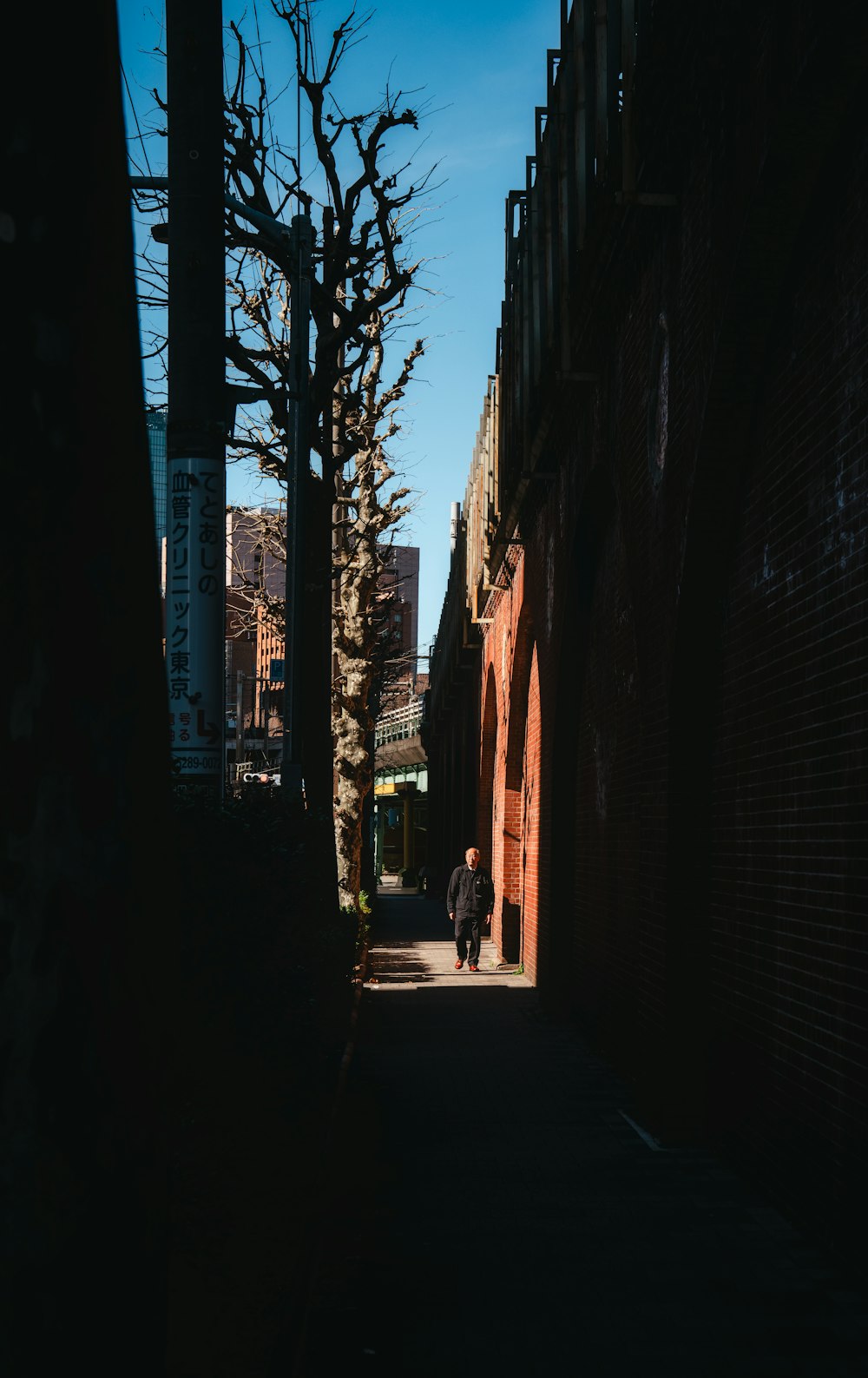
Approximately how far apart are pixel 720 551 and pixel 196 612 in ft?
10.1

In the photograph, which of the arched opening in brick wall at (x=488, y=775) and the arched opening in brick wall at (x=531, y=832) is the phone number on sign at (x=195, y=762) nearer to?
the arched opening in brick wall at (x=531, y=832)

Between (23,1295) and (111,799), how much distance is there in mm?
718

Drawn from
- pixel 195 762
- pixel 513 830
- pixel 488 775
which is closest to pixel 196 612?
pixel 195 762

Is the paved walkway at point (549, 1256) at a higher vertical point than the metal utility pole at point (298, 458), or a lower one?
lower

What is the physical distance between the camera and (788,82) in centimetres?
605

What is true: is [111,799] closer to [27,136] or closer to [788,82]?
[27,136]

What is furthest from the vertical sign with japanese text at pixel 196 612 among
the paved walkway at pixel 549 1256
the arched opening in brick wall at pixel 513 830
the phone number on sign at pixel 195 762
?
the arched opening in brick wall at pixel 513 830

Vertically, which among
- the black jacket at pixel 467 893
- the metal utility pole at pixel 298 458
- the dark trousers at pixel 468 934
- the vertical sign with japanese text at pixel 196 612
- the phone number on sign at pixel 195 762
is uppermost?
the metal utility pole at pixel 298 458

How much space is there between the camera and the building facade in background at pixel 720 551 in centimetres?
599

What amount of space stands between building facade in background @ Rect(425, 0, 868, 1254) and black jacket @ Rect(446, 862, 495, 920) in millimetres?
5468

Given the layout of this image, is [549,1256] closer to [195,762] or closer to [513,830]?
[195,762]

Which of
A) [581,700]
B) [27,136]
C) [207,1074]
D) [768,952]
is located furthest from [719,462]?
[581,700]

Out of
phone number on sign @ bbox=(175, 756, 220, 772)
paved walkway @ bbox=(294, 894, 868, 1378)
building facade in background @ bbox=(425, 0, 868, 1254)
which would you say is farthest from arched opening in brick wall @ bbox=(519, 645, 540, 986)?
phone number on sign @ bbox=(175, 756, 220, 772)

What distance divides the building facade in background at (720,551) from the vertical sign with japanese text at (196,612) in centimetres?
273
